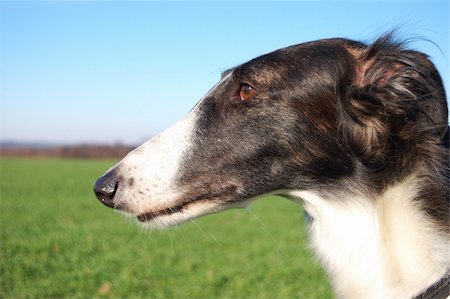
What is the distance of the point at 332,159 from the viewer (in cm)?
397

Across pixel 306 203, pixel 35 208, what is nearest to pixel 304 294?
pixel 306 203

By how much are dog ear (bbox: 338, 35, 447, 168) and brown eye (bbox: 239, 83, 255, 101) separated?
2.13ft

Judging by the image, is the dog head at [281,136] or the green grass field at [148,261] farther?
the green grass field at [148,261]

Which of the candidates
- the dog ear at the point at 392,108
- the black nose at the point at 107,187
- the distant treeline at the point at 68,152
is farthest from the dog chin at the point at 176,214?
the distant treeline at the point at 68,152

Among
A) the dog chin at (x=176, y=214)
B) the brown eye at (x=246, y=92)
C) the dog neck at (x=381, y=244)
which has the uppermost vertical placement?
the brown eye at (x=246, y=92)

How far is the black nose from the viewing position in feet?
13.1

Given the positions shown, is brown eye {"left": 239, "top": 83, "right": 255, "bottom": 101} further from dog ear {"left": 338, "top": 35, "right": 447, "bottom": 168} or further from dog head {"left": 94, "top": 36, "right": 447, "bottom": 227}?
dog ear {"left": 338, "top": 35, "right": 447, "bottom": 168}

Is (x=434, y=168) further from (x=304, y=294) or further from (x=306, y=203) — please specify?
(x=304, y=294)

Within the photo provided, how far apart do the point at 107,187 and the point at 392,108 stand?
2.09 m

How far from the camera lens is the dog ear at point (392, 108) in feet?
12.1

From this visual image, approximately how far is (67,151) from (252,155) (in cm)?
10369

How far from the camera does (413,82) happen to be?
3.75 m

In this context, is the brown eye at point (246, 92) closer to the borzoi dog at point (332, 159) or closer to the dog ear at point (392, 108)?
the borzoi dog at point (332, 159)

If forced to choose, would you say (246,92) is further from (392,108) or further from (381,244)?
(381,244)
